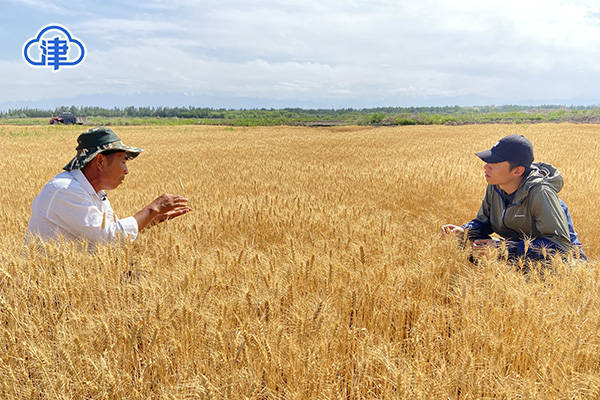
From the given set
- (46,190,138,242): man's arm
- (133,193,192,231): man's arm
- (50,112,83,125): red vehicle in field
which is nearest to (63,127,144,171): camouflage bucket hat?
(46,190,138,242): man's arm

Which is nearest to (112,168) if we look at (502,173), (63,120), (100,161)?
(100,161)

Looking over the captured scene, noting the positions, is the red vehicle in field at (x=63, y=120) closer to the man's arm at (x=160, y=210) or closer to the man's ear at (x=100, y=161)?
the man's ear at (x=100, y=161)

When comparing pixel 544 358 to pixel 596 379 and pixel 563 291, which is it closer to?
pixel 596 379

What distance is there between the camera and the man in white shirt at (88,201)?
2.67 m

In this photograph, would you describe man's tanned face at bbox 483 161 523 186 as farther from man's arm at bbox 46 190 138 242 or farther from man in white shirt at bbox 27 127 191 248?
man's arm at bbox 46 190 138 242

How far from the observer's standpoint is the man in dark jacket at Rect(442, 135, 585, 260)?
2953 mm

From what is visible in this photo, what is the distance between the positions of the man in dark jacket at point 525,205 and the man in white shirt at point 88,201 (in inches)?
104

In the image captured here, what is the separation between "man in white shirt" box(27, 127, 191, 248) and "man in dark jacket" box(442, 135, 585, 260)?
2.64 m

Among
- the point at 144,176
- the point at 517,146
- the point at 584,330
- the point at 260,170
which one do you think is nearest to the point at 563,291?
the point at 584,330

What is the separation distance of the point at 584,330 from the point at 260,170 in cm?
730

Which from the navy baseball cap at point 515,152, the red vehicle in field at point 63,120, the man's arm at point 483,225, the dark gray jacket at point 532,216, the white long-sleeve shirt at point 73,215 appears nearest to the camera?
the white long-sleeve shirt at point 73,215

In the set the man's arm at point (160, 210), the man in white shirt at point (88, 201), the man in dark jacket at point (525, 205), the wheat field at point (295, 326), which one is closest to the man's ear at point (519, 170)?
the man in dark jacket at point (525, 205)

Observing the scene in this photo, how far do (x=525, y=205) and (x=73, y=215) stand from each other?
350cm

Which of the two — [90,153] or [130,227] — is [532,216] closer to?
[130,227]
